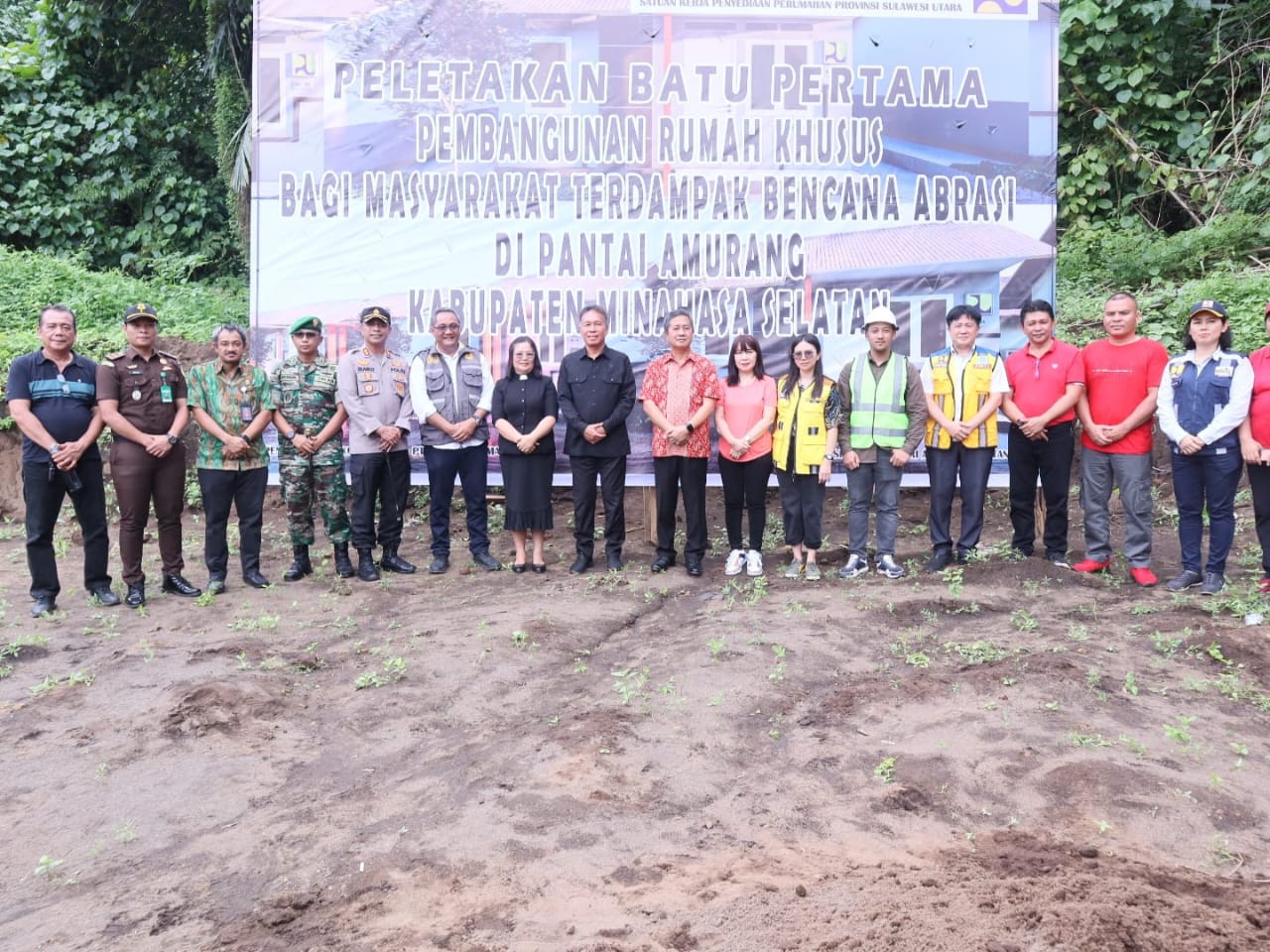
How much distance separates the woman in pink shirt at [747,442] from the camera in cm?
599

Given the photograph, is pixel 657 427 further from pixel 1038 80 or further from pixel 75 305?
pixel 75 305

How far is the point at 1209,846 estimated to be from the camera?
2758 millimetres

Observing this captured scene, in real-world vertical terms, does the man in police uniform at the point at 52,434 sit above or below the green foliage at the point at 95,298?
below

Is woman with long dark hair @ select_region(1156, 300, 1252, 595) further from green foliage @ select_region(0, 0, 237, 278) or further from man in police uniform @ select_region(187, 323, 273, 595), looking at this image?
green foliage @ select_region(0, 0, 237, 278)

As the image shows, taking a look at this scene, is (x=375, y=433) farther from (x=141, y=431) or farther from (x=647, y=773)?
(x=647, y=773)

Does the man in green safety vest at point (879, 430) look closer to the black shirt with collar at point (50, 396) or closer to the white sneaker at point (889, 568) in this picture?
the white sneaker at point (889, 568)

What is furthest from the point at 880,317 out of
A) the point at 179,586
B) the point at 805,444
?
the point at 179,586

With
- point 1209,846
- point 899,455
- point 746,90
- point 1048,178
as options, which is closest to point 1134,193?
point 1048,178

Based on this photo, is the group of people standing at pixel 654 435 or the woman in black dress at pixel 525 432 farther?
the woman in black dress at pixel 525 432

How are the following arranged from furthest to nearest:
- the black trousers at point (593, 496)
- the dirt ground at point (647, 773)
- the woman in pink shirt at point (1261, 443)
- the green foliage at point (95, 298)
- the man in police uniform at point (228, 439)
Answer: the green foliage at point (95, 298)
the black trousers at point (593, 496)
the man in police uniform at point (228, 439)
the woman in pink shirt at point (1261, 443)
the dirt ground at point (647, 773)

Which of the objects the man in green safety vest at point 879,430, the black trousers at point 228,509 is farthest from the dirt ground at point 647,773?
the man in green safety vest at point 879,430

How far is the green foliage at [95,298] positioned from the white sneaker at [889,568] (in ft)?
21.3

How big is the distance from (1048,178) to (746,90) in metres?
2.09

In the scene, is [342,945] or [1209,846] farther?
[1209,846]
